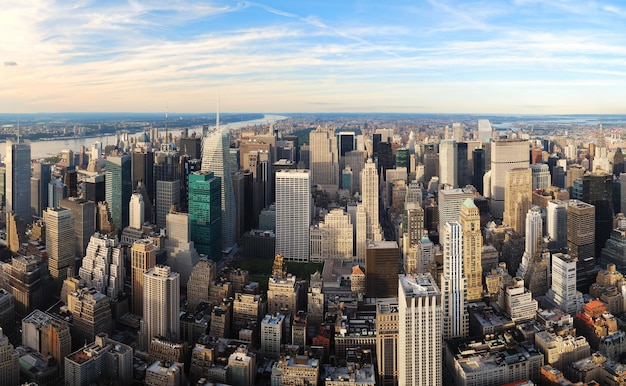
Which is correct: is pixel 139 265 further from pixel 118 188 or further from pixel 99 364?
pixel 118 188

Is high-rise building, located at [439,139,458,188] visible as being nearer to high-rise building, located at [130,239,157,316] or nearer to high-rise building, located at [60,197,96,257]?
high-rise building, located at [60,197,96,257]

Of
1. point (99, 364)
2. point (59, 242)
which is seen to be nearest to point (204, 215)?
point (59, 242)

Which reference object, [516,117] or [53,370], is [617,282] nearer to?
[53,370]

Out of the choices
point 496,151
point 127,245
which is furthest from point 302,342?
point 496,151

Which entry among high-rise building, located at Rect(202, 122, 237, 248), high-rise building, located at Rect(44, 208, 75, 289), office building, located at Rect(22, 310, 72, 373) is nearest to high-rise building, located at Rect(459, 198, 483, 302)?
high-rise building, located at Rect(202, 122, 237, 248)

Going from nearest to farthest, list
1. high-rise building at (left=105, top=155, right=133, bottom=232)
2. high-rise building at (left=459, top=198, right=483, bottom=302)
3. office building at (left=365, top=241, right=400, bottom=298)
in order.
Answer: high-rise building at (left=459, top=198, right=483, bottom=302)
office building at (left=365, top=241, right=400, bottom=298)
high-rise building at (left=105, top=155, right=133, bottom=232)

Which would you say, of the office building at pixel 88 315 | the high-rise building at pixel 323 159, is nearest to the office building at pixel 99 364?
the office building at pixel 88 315
